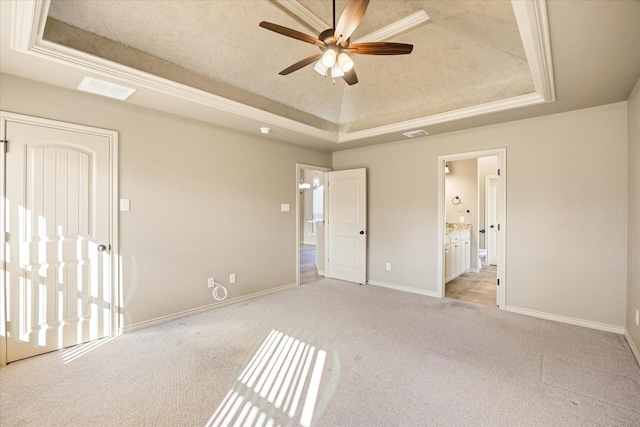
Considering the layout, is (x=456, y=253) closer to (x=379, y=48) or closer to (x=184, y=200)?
(x=379, y=48)

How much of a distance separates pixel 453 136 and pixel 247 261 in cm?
352

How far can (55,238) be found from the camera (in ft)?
8.98

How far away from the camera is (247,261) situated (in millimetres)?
4293

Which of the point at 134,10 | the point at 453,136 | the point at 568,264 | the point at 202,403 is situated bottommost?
the point at 202,403

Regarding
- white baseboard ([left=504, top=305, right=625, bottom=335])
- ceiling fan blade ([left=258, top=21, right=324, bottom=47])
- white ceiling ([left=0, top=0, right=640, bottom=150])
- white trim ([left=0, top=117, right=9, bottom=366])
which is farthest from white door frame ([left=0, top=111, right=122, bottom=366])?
white baseboard ([left=504, top=305, right=625, bottom=335])

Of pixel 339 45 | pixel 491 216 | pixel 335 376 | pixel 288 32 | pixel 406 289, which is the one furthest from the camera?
pixel 491 216

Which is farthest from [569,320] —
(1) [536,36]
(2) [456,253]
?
(1) [536,36]

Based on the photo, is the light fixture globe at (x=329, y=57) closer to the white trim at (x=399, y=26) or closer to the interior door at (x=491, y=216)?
the white trim at (x=399, y=26)

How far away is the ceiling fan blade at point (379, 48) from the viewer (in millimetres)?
2105

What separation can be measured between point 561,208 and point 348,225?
3011mm

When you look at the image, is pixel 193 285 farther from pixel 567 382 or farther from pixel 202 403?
pixel 567 382

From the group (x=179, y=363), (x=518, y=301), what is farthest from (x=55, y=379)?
(x=518, y=301)

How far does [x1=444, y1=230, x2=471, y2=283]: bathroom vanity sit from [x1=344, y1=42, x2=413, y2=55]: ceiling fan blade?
3.39 meters

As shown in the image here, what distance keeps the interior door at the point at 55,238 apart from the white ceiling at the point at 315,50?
62cm
